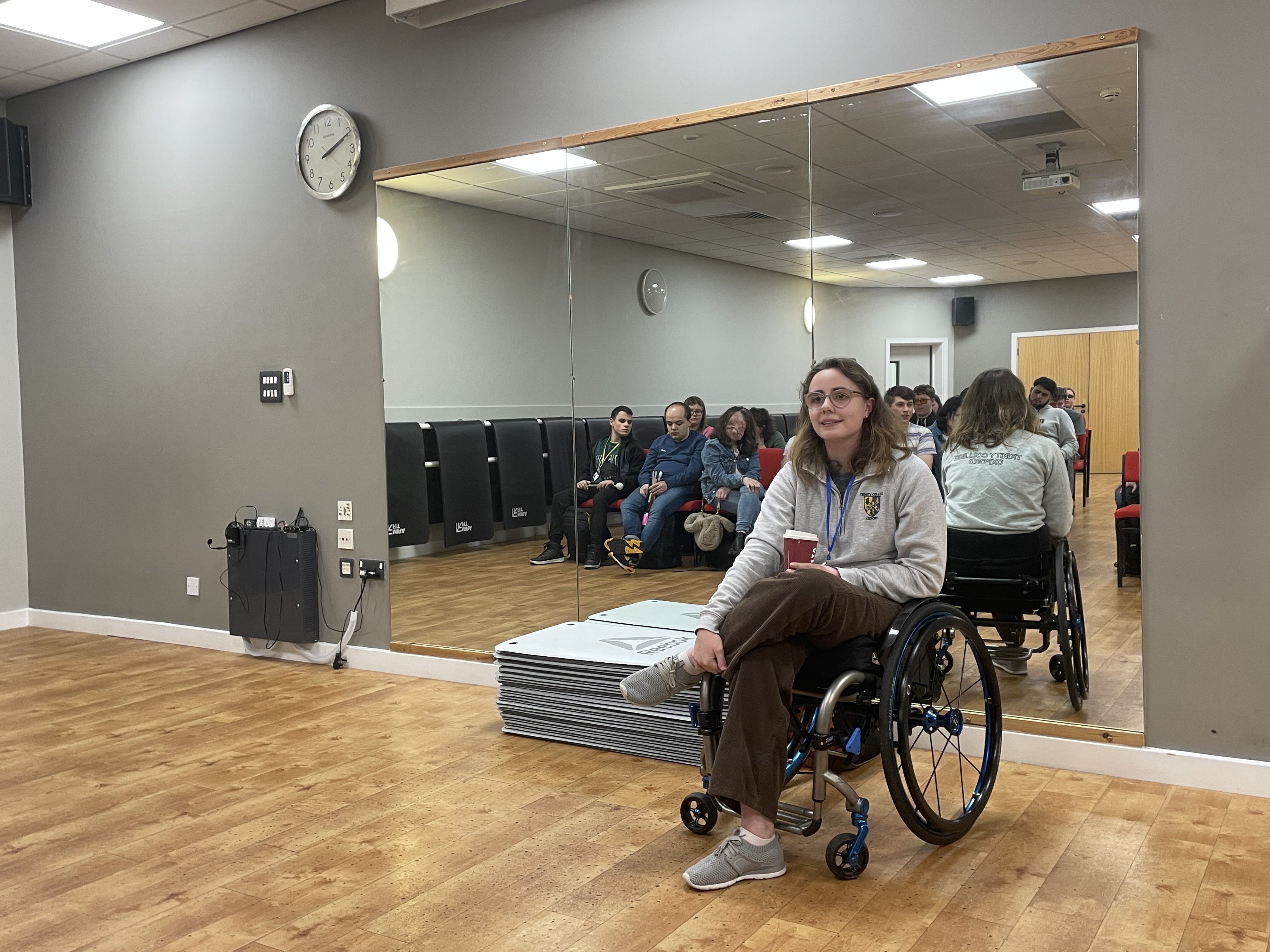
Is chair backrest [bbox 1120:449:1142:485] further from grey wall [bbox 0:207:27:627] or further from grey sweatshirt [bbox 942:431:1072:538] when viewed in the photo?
grey wall [bbox 0:207:27:627]

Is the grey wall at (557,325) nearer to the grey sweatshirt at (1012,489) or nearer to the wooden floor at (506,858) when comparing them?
the grey sweatshirt at (1012,489)

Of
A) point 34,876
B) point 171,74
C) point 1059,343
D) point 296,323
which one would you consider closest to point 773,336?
point 1059,343

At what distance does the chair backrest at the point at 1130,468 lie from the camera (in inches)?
123

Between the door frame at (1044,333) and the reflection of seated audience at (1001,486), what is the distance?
37 mm

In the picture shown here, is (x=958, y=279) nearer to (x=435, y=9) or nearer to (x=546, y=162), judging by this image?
(x=546, y=162)

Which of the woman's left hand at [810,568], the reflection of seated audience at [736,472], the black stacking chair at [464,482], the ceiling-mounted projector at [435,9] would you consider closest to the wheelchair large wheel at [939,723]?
the woman's left hand at [810,568]

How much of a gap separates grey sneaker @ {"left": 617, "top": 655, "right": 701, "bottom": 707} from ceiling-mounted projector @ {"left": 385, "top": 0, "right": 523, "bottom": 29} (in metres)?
2.79

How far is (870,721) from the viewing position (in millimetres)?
2551

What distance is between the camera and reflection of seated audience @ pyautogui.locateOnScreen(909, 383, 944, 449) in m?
3.49

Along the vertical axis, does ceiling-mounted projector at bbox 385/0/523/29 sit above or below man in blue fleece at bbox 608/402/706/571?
above

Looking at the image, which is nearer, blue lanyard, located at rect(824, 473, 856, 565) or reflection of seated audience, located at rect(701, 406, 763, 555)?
blue lanyard, located at rect(824, 473, 856, 565)

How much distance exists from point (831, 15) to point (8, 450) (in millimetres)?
5000

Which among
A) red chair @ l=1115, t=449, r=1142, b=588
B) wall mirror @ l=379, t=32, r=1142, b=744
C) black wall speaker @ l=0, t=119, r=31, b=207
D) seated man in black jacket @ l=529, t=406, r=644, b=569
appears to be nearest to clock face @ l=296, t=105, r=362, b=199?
wall mirror @ l=379, t=32, r=1142, b=744

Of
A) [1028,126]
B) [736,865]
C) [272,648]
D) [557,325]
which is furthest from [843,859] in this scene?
[272,648]
